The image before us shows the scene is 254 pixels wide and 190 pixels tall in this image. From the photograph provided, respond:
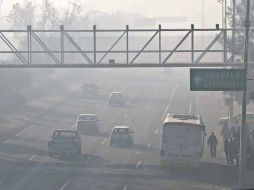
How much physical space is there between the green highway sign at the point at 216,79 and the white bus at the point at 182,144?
7.63 m

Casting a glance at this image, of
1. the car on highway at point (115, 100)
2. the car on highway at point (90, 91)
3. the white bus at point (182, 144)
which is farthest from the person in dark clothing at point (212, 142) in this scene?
the car on highway at point (90, 91)

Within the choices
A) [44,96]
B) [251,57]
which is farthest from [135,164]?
[44,96]

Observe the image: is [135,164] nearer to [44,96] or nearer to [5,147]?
[5,147]

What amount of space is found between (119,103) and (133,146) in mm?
34179

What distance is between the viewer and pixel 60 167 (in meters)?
43.3

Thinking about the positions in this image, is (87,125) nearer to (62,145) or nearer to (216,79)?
(62,145)

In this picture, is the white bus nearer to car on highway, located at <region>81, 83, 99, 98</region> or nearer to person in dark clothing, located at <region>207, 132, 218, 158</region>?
person in dark clothing, located at <region>207, 132, 218, 158</region>

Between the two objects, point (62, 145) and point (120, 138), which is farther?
point (120, 138)

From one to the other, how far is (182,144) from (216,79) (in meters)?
8.11

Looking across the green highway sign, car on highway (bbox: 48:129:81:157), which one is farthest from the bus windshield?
the green highway sign

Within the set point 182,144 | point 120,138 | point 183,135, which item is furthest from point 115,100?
point 182,144

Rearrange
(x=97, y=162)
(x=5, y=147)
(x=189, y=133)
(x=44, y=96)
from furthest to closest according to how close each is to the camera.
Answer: (x=44, y=96) < (x=5, y=147) < (x=97, y=162) < (x=189, y=133)

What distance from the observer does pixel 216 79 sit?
34.8 metres

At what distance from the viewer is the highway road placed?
1483 inches
